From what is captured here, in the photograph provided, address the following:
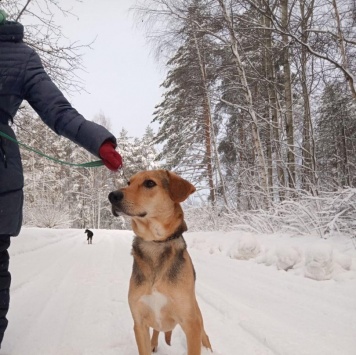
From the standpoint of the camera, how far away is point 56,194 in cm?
3653

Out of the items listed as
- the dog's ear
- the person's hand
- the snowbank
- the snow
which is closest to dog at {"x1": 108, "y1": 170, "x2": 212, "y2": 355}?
the dog's ear

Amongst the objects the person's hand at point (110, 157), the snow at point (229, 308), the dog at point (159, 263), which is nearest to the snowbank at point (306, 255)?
the snow at point (229, 308)

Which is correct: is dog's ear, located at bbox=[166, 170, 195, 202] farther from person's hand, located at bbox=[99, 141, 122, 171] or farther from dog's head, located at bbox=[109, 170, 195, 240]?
person's hand, located at bbox=[99, 141, 122, 171]

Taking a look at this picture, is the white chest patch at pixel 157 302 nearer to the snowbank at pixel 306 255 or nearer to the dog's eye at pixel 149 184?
the dog's eye at pixel 149 184

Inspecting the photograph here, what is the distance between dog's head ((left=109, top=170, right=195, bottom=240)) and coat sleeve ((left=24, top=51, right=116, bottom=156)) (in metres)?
0.51

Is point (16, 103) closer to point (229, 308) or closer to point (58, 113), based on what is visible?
point (58, 113)

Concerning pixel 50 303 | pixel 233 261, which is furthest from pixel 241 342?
pixel 233 261

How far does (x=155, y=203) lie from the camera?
2344 mm

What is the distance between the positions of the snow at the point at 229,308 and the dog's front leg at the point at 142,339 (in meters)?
0.35

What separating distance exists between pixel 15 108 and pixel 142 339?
1.89 m

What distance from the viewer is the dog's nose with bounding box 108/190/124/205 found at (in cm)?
216

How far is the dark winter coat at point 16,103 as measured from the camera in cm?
202

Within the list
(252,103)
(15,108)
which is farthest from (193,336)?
(252,103)

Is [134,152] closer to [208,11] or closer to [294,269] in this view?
[208,11]
